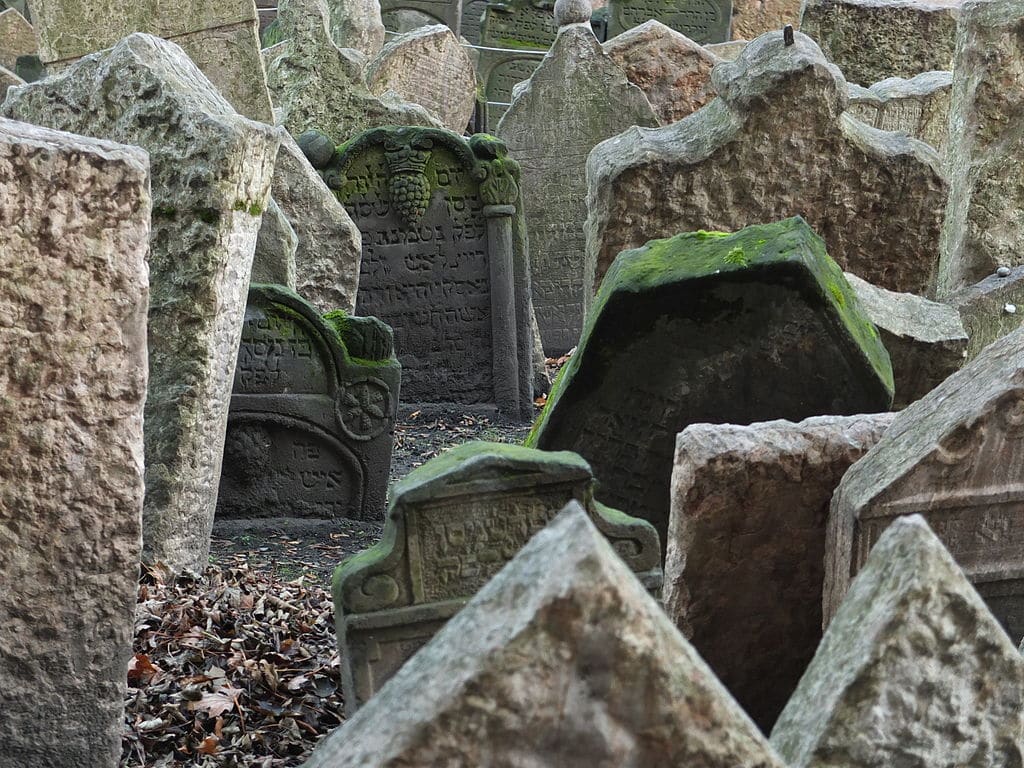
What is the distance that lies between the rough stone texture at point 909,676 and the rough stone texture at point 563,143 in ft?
28.1

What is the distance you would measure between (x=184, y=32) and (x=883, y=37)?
21.8 ft

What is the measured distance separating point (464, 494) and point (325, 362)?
289 cm

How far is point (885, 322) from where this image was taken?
5.12 m

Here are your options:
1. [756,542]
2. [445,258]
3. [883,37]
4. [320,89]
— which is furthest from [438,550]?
[883,37]

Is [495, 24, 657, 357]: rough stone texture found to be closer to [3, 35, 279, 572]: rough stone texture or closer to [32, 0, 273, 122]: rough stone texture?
[32, 0, 273, 122]: rough stone texture

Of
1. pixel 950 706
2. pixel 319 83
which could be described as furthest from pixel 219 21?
pixel 950 706

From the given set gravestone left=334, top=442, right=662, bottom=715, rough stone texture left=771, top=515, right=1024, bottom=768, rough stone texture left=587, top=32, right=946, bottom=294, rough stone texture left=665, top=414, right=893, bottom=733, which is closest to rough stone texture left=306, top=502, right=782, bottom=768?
rough stone texture left=771, top=515, right=1024, bottom=768

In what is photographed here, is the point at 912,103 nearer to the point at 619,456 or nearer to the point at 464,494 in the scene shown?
the point at 619,456

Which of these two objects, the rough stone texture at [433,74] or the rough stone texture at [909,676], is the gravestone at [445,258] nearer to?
the rough stone texture at [433,74]

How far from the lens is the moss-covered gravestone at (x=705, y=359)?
168 inches

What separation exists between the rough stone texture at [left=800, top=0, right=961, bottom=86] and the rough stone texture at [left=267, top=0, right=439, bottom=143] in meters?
3.67

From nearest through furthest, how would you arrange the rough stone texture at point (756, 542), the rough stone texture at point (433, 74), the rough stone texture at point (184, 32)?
1. the rough stone texture at point (756, 542)
2. the rough stone texture at point (184, 32)
3. the rough stone texture at point (433, 74)

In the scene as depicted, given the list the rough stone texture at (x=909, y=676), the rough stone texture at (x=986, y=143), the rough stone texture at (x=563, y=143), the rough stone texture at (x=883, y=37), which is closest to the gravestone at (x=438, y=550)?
the rough stone texture at (x=909, y=676)

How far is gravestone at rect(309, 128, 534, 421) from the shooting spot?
8.41 meters
